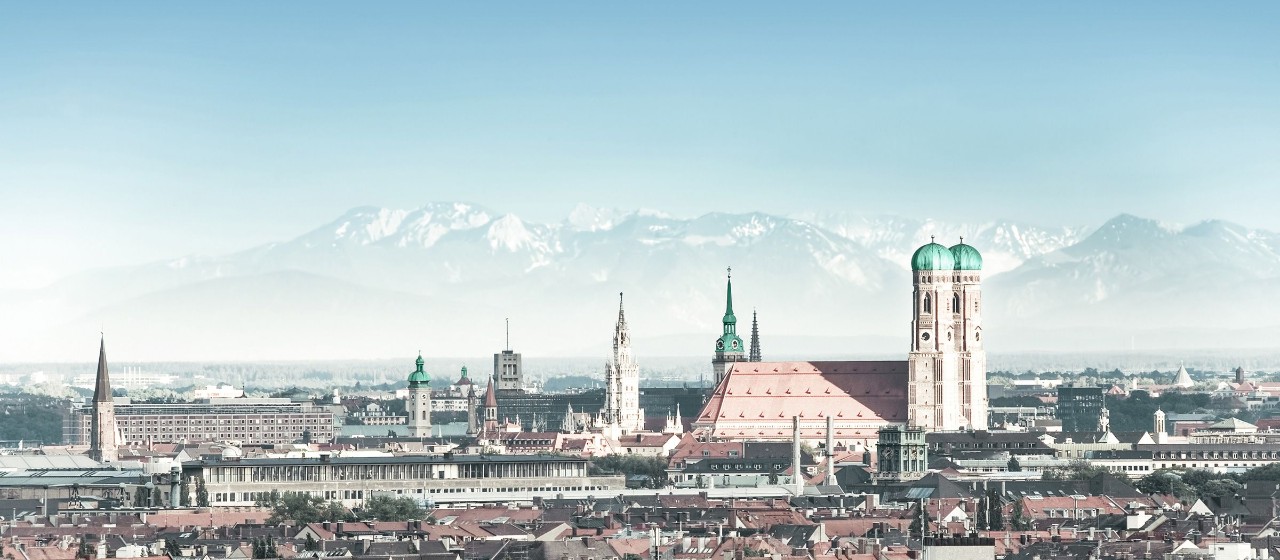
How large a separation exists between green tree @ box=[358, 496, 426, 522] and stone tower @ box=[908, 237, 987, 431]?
2683 inches

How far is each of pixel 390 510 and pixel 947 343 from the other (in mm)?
77484

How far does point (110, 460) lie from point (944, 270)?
1845 inches

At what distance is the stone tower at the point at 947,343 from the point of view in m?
188

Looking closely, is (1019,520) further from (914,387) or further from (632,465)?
(914,387)

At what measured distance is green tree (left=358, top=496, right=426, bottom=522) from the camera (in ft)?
370

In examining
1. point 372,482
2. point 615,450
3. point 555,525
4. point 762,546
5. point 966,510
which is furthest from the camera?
point 615,450

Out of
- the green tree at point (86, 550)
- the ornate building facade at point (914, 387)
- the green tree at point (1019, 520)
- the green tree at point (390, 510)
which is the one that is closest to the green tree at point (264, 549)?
the green tree at point (86, 550)

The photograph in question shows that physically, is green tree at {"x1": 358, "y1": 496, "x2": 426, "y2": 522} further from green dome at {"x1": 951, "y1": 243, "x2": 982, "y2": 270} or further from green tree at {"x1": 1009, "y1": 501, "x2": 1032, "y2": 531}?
green dome at {"x1": 951, "y1": 243, "x2": 982, "y2": 270}

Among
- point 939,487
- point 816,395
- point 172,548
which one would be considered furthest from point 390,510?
point 816,395

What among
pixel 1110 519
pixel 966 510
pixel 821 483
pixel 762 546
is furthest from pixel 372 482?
pixel 762 546

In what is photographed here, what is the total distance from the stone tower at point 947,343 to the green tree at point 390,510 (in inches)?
2683

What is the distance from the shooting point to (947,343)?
18888 centimetres

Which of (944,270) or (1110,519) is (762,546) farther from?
(944,270)

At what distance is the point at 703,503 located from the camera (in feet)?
398
